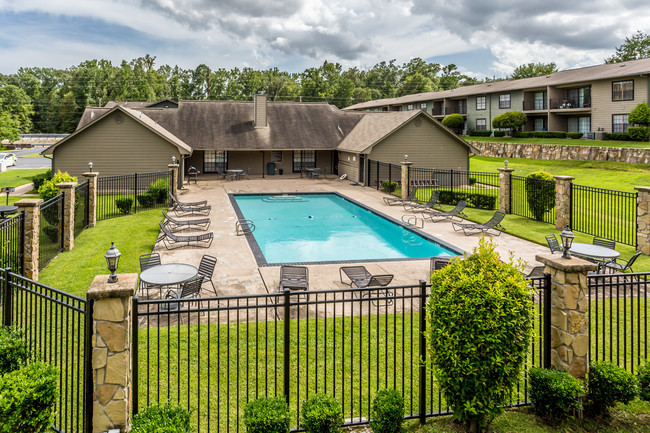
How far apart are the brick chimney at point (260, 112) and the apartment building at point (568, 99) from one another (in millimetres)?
23900

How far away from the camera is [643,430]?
508cm

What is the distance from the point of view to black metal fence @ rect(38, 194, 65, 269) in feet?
40.2

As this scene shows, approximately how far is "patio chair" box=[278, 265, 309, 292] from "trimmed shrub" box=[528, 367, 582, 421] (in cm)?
501

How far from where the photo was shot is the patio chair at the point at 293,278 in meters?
9.85

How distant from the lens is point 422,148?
30922 mm

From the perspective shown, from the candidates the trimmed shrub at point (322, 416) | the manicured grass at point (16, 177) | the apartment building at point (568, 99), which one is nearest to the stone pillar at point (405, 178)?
the apartment building at point (568, 99)

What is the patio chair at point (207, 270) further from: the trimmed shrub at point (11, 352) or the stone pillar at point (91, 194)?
the stone pillar at point (91, 194)

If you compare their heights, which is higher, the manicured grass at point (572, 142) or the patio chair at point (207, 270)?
the manicured grass at point (572, 142)

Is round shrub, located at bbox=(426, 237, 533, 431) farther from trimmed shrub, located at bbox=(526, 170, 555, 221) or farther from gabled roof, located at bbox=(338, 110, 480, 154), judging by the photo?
gabled roof, located at bbox=(338, 110, 480, 154)

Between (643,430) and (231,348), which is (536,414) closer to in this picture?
(643,430)

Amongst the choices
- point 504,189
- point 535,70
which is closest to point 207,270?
point 504,189

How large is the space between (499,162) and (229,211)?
25.2m

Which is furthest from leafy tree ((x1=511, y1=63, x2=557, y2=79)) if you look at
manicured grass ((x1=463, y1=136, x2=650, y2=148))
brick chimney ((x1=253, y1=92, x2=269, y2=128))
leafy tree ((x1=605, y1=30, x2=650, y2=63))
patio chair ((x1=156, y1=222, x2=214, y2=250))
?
patio chair ((x1=156, y1=222, x2=214, y2=250))

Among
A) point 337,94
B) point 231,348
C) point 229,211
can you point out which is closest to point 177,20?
point 229,211
